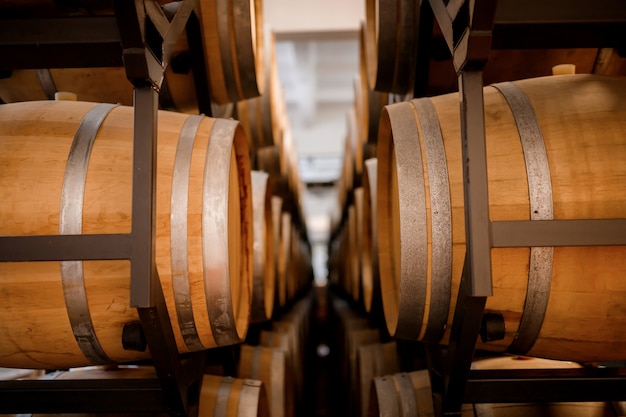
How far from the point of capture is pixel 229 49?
2342mm

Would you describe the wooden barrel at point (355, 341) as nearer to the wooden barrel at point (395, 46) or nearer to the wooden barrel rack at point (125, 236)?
the wooden barrel at point (395, 46)

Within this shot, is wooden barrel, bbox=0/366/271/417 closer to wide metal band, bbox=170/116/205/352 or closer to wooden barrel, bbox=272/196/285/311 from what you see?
wide metal band, bbox=170/116/205/352

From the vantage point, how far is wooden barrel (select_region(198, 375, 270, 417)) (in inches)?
76.6

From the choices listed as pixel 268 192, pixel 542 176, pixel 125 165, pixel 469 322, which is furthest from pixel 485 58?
pixel 268 192

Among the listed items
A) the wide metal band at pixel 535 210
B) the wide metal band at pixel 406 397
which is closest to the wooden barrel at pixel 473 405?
the wide metal band at pixel 406 397

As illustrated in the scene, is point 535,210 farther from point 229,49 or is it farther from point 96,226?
point 229,49

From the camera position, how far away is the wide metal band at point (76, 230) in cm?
143

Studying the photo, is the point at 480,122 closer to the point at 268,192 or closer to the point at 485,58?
the point at 485,58

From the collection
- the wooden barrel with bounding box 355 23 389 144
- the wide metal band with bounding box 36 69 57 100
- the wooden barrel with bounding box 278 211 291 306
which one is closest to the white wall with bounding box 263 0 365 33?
the wooden barrel with bounding box 355 23 389 144

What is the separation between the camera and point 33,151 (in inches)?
59.6

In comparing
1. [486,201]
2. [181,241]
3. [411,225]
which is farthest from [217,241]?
[486,201]

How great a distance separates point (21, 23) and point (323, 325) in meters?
8.41

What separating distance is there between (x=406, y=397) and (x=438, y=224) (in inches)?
36.3

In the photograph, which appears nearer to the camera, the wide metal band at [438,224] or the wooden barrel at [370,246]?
the wide metal band at [438,224]
